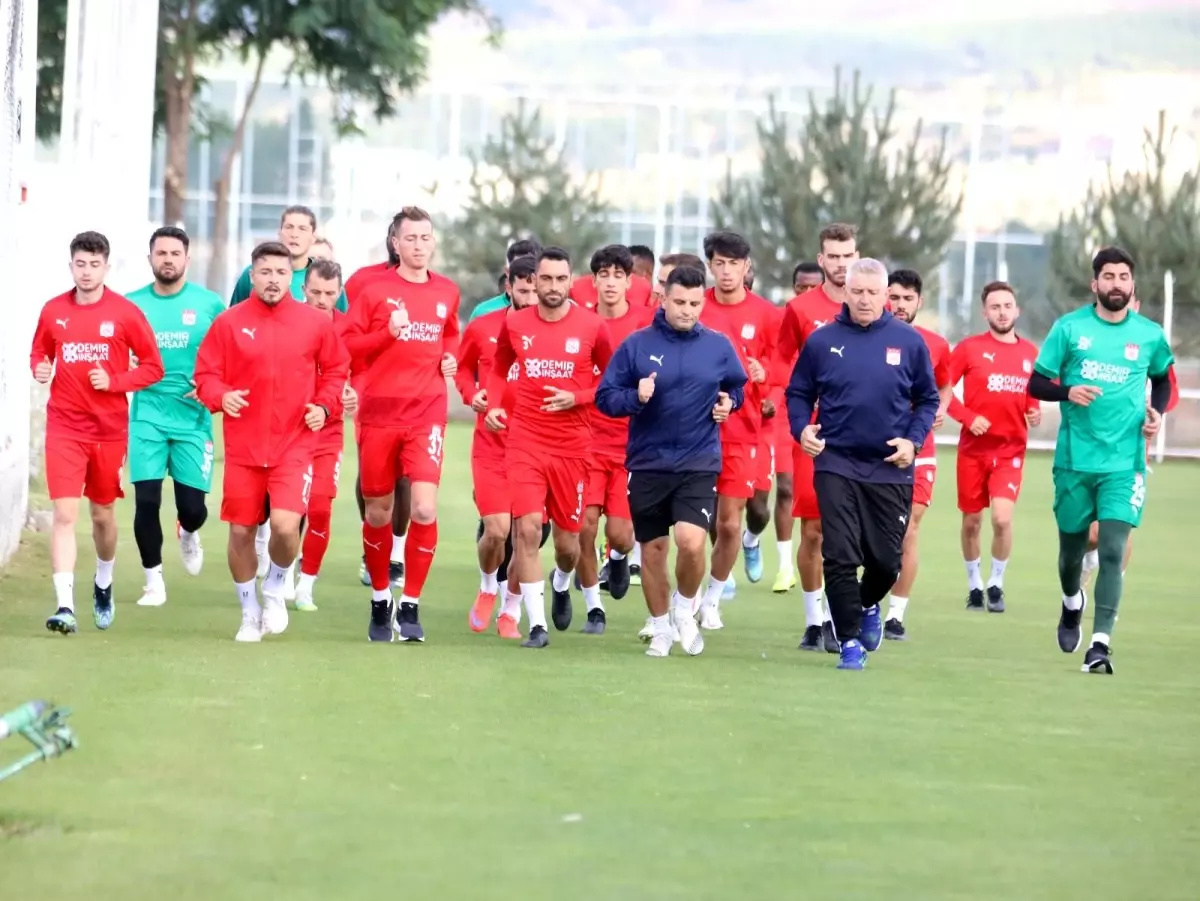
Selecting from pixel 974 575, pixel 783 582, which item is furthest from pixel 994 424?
pixel 783 582

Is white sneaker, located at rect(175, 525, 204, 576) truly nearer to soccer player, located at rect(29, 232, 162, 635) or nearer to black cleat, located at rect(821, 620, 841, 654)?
soccer player, located at rect(29, 232, 162, 635)

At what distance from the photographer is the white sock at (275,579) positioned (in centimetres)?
1256

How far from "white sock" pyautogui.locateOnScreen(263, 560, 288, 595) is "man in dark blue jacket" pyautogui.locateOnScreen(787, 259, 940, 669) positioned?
109 inches

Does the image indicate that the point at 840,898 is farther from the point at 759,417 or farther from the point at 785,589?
the point at 785,589

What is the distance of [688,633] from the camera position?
1275 centimetres

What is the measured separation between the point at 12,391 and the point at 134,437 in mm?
3560

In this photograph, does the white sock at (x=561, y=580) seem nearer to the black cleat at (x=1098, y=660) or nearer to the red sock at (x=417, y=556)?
the red sock at (x=417, y=556)

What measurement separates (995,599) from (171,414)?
18.9ft

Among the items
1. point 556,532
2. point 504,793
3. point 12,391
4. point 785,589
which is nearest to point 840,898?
point 504,793

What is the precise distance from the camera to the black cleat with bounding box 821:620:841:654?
43.3ft

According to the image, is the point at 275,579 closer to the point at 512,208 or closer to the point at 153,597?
the point at 153,597

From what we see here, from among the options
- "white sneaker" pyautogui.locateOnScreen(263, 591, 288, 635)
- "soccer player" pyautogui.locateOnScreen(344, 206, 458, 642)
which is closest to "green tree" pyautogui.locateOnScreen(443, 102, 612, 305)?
"soccer player" pyautogui.locateOnScreen(344, 206, 458, 642)

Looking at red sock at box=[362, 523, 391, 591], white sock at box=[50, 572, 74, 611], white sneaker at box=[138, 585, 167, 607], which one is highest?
red sock at box=[362, 523, 391, 591]

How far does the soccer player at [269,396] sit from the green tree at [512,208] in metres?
45.0
